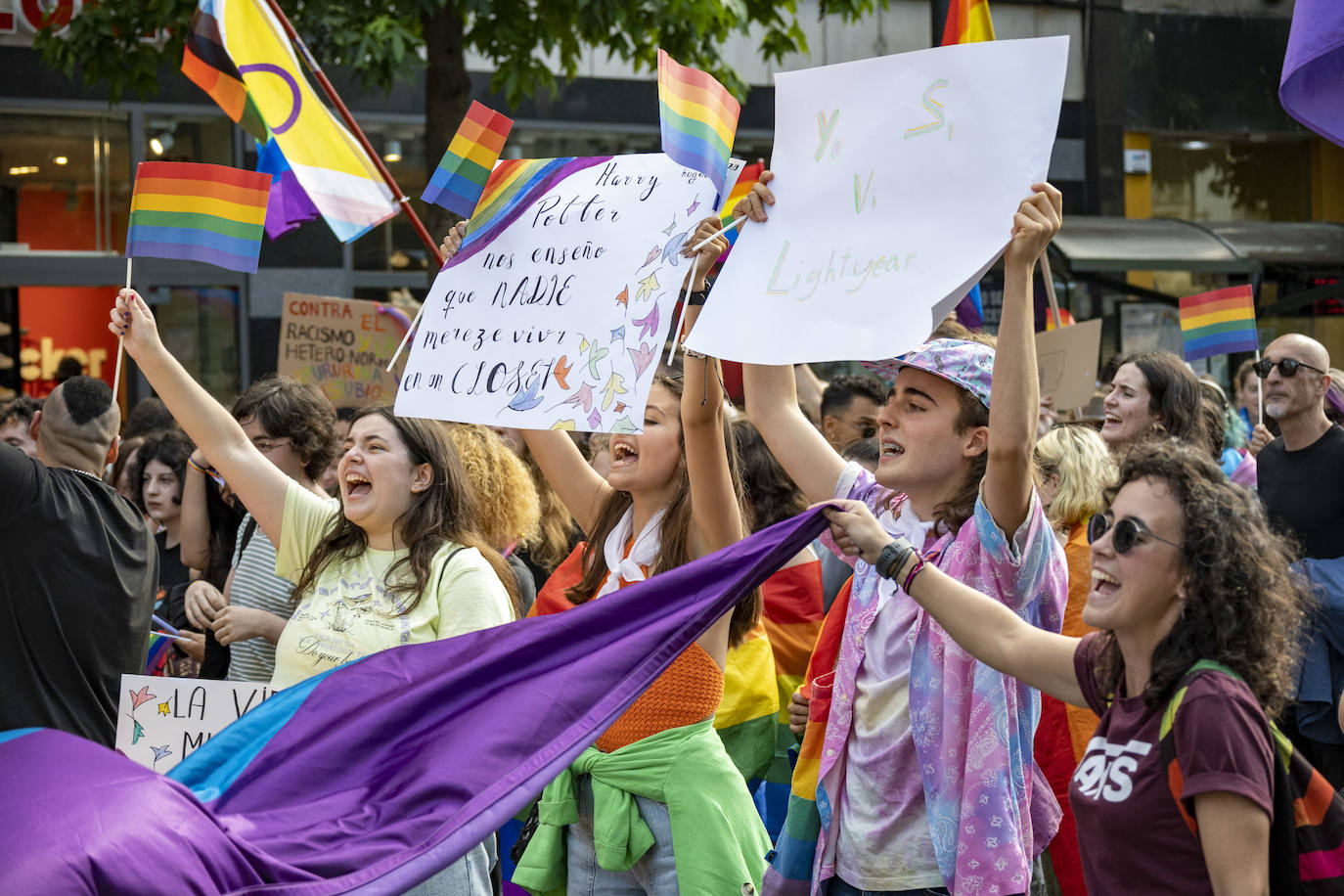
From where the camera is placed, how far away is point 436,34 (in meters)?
9.04

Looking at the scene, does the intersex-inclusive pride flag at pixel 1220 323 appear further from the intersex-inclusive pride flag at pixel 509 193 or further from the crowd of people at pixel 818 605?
the intersex-inclusive pride flag at pixel 509 193

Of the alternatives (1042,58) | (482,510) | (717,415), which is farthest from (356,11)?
(1042,58)

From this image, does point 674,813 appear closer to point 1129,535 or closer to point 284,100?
point 1129,535

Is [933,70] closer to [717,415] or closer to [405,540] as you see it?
[717,415]

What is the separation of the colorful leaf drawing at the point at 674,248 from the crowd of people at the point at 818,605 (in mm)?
104

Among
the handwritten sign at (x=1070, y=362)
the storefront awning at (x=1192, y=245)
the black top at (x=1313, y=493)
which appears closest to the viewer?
the black top at (x=1313, y=493)

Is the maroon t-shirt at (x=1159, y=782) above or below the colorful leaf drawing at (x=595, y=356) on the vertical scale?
below

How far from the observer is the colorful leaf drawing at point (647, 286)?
3193 millimetres

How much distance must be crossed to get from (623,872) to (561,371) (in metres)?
1.19

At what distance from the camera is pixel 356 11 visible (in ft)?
28.4

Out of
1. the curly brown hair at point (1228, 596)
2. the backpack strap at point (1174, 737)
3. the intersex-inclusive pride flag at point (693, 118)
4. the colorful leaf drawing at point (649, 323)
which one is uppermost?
the intersex-inclusive pride flag at point (693, 118)

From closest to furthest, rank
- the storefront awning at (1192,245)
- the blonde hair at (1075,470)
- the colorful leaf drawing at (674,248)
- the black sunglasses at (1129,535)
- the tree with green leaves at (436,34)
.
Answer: the black sunglasses at (1129,535), the colorful leaf drawing at (674,248), the blonde hair at (1075,470), the tree with green leaves at (436,34), the storefront awning at (1192,245)

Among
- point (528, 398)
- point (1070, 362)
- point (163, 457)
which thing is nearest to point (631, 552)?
point (528, 398)

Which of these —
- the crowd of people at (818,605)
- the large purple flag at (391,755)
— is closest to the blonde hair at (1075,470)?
the crowd of people at (818,605)
